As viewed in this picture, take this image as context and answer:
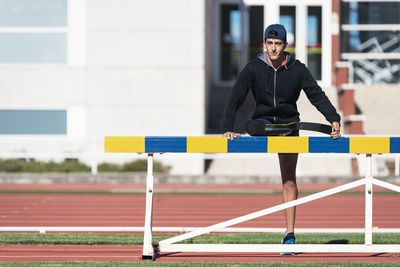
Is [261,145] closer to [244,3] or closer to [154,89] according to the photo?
[154,89]

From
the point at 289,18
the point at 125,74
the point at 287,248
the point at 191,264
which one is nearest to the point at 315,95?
the point at 287,248

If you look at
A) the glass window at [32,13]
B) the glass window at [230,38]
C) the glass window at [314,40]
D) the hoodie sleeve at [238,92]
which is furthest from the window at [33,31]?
the hoodie sleeve at [238,92]

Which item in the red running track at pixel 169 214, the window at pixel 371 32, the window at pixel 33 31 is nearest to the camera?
the red running track at pixel 169 214

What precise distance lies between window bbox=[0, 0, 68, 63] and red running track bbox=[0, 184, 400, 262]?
7839mm

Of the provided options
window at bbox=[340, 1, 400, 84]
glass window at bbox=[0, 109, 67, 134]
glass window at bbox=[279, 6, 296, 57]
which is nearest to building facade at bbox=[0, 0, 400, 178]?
glass window at bbox=[0, 109, 67, 134]

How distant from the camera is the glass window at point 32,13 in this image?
2086cm

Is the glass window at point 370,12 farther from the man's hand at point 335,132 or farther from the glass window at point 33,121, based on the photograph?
the man's hand at point 335,132

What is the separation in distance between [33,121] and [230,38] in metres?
8.54

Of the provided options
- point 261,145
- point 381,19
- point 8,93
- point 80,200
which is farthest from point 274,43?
point 381,19

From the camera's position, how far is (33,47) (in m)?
21.0

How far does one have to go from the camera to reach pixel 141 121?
20.8 meters

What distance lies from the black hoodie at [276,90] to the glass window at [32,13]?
51.6 ft

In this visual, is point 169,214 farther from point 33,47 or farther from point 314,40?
point 314,40

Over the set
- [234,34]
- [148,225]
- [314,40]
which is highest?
[234,34]
